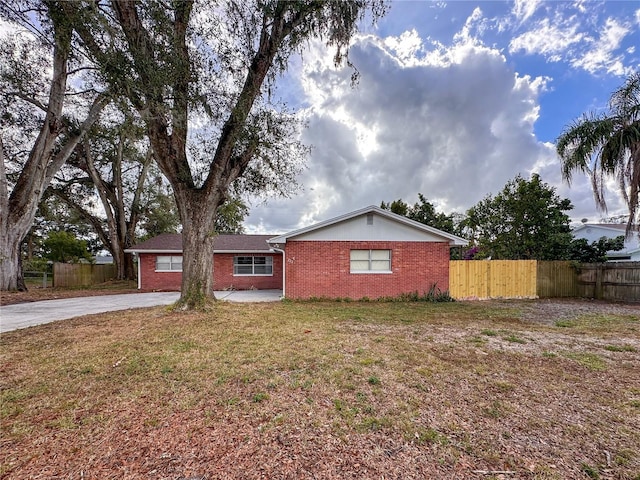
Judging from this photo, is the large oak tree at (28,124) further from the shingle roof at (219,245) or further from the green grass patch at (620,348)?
the green grass patch at (620,348)

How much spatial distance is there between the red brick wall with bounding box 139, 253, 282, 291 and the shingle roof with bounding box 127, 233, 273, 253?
41cm

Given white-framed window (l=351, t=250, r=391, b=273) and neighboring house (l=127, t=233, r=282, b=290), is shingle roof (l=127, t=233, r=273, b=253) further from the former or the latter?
white-framed window (l=351, t=250, r=391, b=273)

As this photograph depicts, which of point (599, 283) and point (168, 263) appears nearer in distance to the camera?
point (599, 283)

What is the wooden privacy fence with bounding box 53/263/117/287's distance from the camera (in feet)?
59.6

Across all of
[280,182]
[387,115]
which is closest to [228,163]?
[280,182]

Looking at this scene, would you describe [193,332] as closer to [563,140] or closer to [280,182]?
[280,182]

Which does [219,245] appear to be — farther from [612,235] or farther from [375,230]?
[612,235]

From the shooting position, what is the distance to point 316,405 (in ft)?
10.4

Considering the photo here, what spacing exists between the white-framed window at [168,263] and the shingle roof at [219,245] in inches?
20.1

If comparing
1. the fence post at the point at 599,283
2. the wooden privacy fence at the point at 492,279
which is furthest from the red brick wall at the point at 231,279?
the fence post at the point at 599,283

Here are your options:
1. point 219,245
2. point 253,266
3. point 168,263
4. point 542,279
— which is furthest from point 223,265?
point 542,279

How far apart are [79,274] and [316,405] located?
74.9 ft

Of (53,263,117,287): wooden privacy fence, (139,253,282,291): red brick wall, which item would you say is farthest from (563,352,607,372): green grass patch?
(53,263,117,287): wooden privacy fence

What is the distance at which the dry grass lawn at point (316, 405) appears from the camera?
2.29 m
